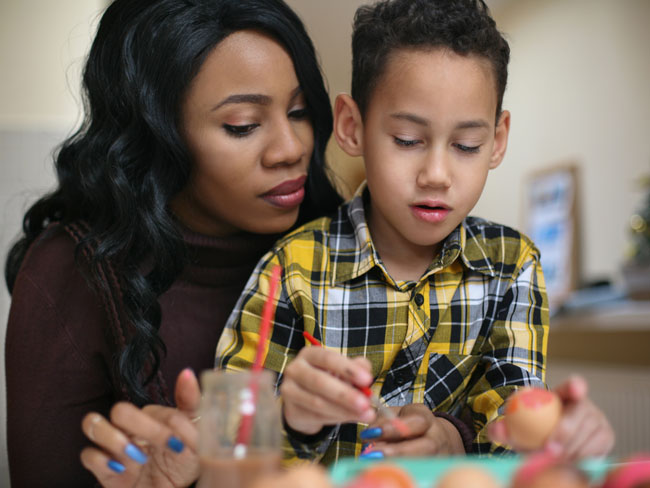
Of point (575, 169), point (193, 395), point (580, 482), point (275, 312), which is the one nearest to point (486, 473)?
point (580, 482)

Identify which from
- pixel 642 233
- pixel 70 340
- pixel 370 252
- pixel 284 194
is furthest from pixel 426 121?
pixel 642 233

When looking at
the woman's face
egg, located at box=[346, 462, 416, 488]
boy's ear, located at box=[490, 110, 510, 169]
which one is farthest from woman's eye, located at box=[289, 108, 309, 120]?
egg, located at box=[346, 462, 416, 488]

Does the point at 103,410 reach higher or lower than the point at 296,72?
lower

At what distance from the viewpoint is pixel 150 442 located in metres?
0.83

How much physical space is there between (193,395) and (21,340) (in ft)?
2.37

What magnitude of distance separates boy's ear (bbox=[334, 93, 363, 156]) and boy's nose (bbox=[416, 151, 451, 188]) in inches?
7.4

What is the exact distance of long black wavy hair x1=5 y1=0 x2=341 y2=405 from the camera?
133cm

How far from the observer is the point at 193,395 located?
0.79m

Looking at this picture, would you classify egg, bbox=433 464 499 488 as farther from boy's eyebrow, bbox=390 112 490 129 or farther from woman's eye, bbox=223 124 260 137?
woman's eye, bbox=223 124 260 137

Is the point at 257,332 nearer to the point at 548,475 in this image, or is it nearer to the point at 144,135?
the point at 144,135

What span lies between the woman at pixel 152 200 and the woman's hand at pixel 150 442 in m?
0.41

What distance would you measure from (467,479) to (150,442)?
0.44 meters

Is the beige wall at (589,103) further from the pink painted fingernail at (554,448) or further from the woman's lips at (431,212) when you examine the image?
the pink painted fingernail at (554,448)

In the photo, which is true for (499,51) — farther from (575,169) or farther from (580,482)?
(575,169)
